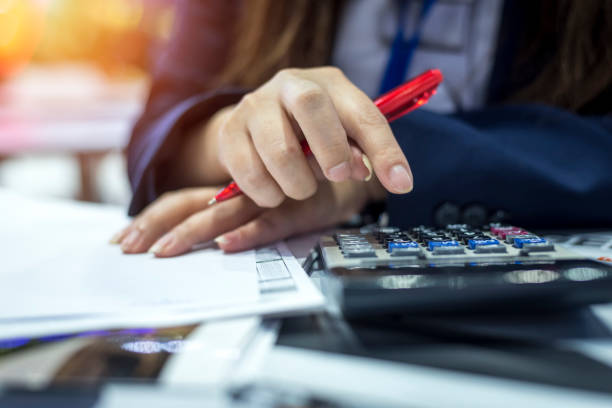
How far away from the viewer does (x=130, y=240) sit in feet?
1.07

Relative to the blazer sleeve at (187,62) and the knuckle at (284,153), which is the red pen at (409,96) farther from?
the blazer sleeve at (187,62)

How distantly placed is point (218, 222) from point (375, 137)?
0.45 feet

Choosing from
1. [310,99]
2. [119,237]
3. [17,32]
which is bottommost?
[119,237]

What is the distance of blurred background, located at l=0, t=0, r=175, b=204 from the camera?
1.07 meters

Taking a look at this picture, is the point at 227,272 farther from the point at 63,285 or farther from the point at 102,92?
the point at 102,92

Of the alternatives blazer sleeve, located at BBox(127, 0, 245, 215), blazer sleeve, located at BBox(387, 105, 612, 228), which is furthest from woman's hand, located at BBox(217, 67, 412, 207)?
blazer sleeve, located at BBox(127, 0, 245, 215)

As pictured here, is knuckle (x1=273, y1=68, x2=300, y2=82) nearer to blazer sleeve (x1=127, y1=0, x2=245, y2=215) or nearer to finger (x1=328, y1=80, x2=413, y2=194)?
finger (x1=328, y1=80, x2=413, y2=194)

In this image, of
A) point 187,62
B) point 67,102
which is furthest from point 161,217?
point 67,102

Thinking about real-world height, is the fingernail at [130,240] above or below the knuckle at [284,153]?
below

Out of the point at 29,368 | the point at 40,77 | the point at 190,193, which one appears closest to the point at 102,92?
the point at 40,77

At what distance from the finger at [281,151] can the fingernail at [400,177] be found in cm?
6

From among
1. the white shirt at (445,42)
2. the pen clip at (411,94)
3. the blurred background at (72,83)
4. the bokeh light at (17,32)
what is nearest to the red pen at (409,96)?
the pen clip at (411,94)

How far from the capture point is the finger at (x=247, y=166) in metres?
0.30

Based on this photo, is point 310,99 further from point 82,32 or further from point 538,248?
point 82,32
